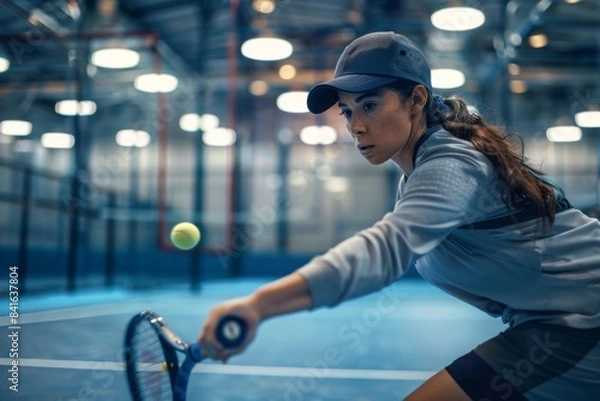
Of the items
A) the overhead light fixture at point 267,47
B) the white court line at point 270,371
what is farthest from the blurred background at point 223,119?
the white court line at point 270,371

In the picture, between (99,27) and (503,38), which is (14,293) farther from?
(99,27)

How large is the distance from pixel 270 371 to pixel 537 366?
2.30 m

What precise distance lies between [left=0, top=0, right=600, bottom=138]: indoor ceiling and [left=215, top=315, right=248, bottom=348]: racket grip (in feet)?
26.5

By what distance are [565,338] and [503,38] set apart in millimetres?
9399

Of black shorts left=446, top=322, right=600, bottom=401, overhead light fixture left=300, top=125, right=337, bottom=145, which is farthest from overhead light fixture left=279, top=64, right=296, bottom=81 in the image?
black shorts left=446, top=322, right=600, bottom=401

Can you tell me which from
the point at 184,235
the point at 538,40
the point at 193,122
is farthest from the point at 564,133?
the point at 184,235

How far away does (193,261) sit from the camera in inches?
410

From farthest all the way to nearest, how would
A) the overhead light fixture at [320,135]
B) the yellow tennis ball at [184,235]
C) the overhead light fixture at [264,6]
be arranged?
1. the overhead light fixture at [320,135]
2. the overhead light fixture at [264,6]
3. the yellow tennis ball at [184,235]

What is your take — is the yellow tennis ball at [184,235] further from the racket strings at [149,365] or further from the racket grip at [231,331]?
the racket grip at [231,331]

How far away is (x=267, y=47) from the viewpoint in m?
8.73

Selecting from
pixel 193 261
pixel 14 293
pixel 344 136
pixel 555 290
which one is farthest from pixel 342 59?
pixel 344 136

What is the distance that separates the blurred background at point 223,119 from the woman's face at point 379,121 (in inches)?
251

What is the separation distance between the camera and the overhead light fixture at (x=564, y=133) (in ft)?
63.8

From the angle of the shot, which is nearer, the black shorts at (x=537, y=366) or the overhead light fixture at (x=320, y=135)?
the black shorts at (x=537, y=366)
